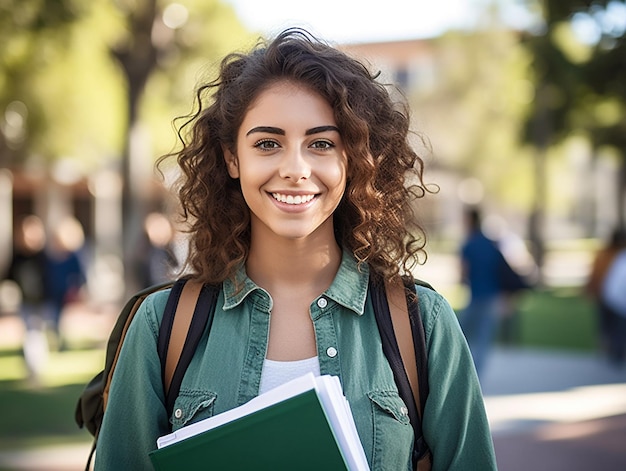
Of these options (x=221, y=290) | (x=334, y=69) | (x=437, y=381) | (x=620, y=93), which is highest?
(x=620, y=93)

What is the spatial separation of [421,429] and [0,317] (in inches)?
633

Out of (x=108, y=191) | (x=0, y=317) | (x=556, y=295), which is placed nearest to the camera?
(x=0, y=317)

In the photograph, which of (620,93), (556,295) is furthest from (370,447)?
(556,295)

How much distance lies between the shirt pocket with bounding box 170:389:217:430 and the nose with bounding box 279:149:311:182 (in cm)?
56

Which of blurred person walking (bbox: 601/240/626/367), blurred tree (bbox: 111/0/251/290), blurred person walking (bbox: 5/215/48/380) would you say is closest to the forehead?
blurred person walking (bbox: 5/215/48/380)

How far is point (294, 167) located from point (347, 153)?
0.57ft

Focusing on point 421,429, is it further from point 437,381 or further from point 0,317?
point 0,317

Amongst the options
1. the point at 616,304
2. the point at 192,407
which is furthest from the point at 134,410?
the point at 616,304

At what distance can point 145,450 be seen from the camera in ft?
6.95

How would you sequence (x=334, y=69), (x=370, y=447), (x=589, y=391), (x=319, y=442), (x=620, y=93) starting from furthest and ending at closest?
(x=620, y=93), (x=589, y=391), (x=334, y=69), (x=370, y=447), (x=319, y=442)

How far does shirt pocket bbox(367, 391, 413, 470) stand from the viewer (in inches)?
81.5

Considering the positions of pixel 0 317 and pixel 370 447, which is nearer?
pixel 370 447

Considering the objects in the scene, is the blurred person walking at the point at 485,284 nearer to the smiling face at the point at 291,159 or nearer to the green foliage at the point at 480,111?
the smiling face at the point at 291,159

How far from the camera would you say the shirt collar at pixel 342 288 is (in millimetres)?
2195
